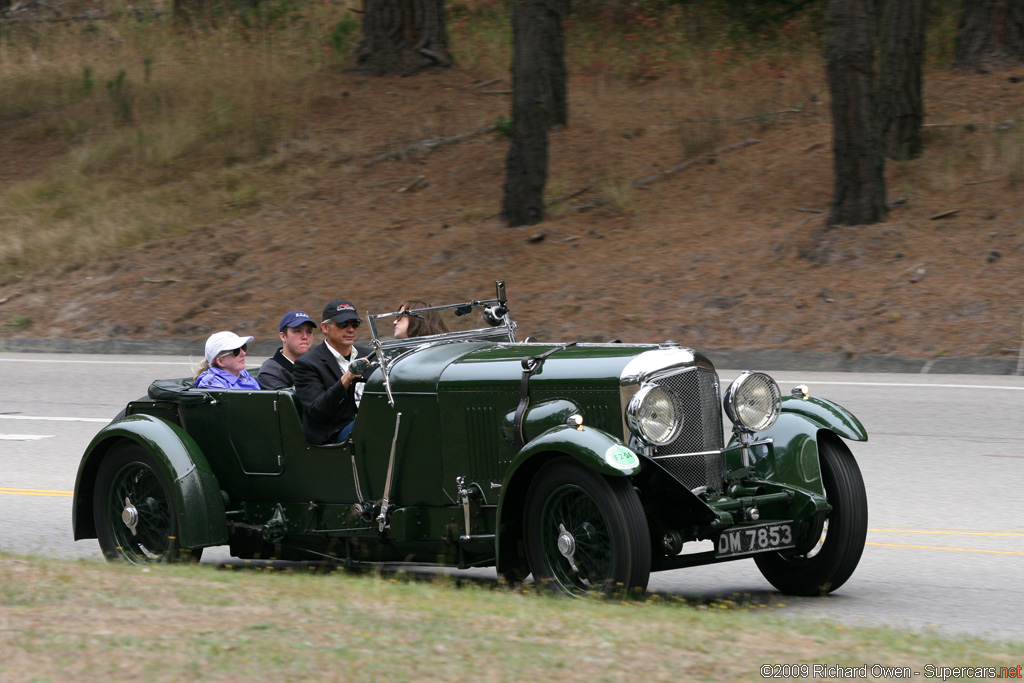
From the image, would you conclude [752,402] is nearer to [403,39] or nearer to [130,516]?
[130,516]

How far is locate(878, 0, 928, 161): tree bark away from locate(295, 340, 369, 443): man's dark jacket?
12.2 m

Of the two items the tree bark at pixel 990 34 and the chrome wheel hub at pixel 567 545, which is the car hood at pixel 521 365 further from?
the tree bark at pixel 990 34

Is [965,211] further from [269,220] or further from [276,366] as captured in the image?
[276,366]

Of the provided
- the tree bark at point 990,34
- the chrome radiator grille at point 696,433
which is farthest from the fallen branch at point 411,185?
the chrome radiator grille at point 696,433

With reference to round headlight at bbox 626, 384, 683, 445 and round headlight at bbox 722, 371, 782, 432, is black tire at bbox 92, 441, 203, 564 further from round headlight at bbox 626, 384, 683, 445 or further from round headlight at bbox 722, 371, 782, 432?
round headlight at bbox 722, 371, 782, 432

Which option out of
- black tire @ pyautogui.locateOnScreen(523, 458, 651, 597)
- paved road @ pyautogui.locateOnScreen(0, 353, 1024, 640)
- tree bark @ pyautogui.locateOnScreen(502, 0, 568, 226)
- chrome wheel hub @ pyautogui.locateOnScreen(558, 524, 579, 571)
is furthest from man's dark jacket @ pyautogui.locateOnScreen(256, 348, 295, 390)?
tree bark @ pyautogui.locateOnScreen(502, 0, 568, 226)

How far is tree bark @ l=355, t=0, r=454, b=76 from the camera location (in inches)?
934

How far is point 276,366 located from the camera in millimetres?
6805

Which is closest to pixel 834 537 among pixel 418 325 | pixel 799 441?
pixel 799 441

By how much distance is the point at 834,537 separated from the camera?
5.77 m

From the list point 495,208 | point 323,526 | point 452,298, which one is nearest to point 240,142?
point 495,208

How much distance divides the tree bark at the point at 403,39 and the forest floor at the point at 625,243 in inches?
53.3

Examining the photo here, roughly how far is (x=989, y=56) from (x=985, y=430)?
11690 mm

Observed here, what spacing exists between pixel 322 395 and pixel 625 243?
11.6 metres
